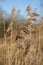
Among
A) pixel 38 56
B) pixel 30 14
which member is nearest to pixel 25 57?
pixel 38 56

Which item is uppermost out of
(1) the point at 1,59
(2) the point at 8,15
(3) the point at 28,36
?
(2) the point at 8,15

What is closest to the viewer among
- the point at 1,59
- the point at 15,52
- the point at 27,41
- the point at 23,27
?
the point at 23,27

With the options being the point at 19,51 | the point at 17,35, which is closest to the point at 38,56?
the point at 19,51

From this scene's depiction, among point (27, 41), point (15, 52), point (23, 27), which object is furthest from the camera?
point (15, 52)

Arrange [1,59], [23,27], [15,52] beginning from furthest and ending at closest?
[1,59]
[15,52]
[23,27]

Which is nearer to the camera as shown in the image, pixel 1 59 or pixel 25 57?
pixel 25 57

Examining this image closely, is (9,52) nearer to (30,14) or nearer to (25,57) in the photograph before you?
(25,57)

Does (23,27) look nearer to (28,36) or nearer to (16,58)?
(28,36)

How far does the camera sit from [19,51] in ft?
8.13

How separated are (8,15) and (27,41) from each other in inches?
12.8

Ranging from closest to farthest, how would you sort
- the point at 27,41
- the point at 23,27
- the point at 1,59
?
the point at 23,27, the point at 27,41, the point at 1,59

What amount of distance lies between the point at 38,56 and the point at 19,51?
0.24m

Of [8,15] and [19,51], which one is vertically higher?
[8,15]

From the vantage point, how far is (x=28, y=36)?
2342 millimetres
